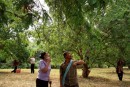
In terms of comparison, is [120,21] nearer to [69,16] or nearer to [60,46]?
[60,46]

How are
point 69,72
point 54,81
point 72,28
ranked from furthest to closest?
point 54,81
point 72,28
point 69,72

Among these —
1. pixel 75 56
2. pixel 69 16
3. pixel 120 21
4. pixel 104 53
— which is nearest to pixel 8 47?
pixel 75 56

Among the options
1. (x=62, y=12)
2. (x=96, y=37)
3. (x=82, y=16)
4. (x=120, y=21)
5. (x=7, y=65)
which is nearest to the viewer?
(x=82, y=16)

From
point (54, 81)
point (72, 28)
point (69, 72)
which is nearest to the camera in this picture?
point (69, 72)

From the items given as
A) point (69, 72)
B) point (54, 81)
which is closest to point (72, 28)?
point (69, 72)

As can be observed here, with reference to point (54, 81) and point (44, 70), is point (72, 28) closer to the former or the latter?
point (44, 70)

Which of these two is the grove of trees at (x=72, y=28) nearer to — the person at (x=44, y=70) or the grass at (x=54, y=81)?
the person at (x=44, y=70)

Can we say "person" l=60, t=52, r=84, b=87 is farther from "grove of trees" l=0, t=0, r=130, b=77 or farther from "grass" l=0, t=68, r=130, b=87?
"grass" l=0, t=68, r=130, b=87

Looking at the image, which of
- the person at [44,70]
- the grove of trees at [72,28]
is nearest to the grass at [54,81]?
the grove of trees at [72,28]

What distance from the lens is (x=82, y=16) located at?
27.6 ft

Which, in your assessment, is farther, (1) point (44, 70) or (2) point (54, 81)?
(2) point (54, 81)

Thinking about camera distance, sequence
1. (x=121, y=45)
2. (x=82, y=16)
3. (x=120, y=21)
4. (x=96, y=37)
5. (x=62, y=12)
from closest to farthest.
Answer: (x=82, y=16) → (x=62, y=12) → (x=96, y=37) → (x=120, y=21) → (x=121, y=45)

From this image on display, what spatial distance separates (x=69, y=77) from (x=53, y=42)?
1860 cm

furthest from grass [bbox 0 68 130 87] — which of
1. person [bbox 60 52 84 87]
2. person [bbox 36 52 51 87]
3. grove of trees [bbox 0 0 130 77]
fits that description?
person [bbox 60 52 84 87]
